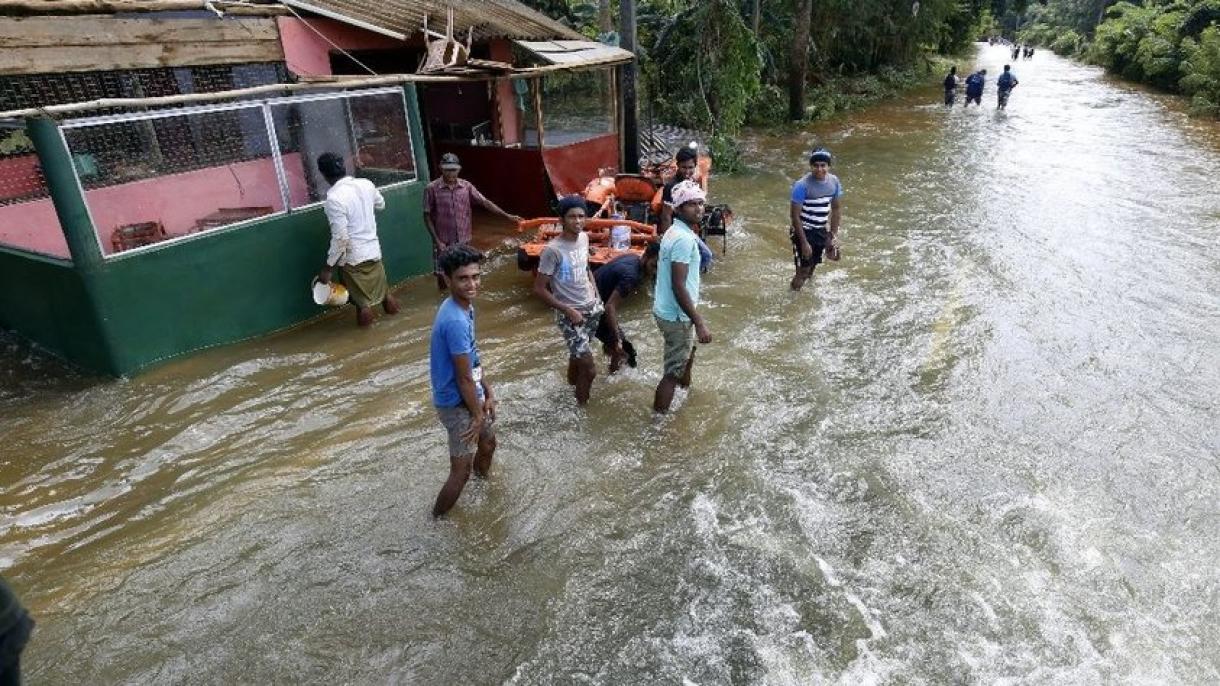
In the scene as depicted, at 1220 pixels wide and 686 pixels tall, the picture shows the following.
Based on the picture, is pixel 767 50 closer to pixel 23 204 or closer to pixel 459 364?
pixel 23 204

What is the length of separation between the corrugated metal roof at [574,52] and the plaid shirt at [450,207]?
295 cm

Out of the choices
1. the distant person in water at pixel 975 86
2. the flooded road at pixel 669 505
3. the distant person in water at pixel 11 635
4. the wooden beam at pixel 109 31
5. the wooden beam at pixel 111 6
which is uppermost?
the wooden beam at pixel 111 6

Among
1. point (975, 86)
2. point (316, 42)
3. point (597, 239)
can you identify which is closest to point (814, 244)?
point (597, 239)

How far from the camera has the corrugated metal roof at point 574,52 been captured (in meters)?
9.43

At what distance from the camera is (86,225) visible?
553 cm

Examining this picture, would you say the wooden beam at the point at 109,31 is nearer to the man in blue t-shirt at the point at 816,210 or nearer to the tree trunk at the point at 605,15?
the man in blue t-shirt at the point at 816,210

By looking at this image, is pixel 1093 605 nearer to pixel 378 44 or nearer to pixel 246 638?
pixel 246 638

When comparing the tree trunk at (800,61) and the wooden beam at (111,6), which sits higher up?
the wooden beam at (111,6)

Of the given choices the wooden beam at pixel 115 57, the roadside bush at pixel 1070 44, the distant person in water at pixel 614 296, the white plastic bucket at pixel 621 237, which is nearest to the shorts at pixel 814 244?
the white plastic bucket at pixel 621 237

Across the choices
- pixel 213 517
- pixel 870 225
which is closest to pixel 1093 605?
pixel 213 517

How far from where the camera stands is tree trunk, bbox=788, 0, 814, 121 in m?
20.0

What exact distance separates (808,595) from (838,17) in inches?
1059

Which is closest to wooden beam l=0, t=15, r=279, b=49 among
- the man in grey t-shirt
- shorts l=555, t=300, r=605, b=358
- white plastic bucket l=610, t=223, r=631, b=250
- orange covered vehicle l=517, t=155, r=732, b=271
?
orange covered vehicle l=517, t=155, r=732, b=271

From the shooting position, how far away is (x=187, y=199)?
22.5 feet
